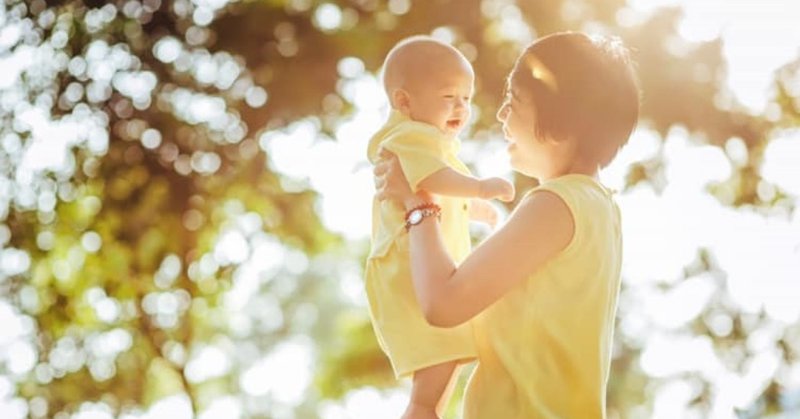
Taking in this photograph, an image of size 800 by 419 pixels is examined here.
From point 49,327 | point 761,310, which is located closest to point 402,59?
point 761,310

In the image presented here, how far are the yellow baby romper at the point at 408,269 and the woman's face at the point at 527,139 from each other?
108 millimetres

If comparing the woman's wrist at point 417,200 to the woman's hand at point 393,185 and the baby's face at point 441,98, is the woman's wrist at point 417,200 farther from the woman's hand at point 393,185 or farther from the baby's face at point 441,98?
the baby's face at point 441,98

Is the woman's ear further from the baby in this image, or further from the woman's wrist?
the woman's wrist

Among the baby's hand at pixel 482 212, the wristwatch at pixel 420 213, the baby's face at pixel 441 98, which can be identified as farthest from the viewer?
the baby's hand at pixel 482 212

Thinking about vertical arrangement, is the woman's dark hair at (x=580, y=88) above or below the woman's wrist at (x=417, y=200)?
above

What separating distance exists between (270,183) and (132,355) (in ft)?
11.8

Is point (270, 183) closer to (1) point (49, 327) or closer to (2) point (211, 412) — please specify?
(1) point (49, 327)

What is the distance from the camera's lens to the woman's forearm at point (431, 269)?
1.97m

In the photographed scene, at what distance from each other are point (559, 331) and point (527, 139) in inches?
11.3

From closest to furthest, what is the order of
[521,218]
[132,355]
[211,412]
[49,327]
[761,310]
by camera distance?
[521,218] → [761,310] → [49,327] → [132,355] → [211,412]

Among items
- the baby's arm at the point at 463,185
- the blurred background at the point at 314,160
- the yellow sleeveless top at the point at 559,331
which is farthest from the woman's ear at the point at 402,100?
the blurred background at the point at 314,160

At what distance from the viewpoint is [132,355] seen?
11.8 metres

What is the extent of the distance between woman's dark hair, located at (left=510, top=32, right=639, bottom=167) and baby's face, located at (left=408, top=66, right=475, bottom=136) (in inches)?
6.0

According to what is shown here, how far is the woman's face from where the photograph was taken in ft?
6.81
